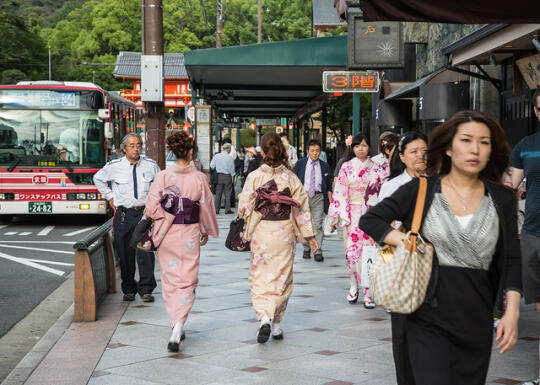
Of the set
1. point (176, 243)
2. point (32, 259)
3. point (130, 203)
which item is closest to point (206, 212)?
point (176, 243)

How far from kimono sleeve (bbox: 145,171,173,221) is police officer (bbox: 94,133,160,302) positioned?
1847mm

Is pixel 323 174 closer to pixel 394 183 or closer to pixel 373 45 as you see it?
pixel 373 45

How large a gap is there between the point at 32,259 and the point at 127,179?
4470 mm

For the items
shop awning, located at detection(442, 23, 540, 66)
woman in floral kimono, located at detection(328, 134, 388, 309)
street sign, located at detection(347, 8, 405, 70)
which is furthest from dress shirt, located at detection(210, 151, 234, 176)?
woman in floral kimono, located at detection(328, 134, 388, 309)

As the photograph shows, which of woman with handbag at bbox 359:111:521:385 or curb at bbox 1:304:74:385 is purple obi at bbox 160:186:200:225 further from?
woman with handbag at bbox 359:111:521:385

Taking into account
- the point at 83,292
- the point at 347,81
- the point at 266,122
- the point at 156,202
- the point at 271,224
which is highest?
the point at 266,122

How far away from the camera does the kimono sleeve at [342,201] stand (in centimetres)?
880

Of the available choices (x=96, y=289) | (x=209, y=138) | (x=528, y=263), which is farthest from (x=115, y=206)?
(x=209, y=138)

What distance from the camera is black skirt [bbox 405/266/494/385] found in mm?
3299

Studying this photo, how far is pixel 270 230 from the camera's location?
702cm

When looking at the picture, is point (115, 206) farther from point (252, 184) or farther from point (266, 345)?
point (266, 345)

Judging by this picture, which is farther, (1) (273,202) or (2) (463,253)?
(1) (273,202)

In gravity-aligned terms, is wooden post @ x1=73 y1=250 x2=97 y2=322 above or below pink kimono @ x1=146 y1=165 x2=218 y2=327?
below

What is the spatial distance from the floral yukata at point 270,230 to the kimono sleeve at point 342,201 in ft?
5.71
